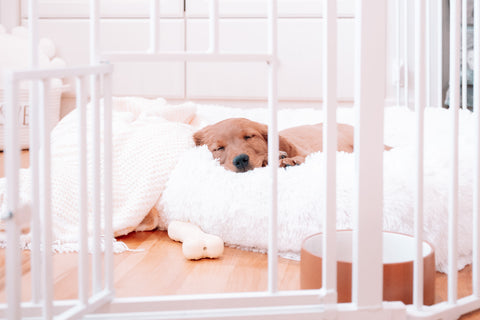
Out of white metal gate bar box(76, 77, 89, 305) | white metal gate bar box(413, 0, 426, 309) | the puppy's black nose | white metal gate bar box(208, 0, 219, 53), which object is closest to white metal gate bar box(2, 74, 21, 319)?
white metal gate bar box(76, 77, 89, 305)

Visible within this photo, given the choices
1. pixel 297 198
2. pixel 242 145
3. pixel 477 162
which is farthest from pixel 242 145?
pixel 477 162

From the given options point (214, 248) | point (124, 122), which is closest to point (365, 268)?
point (214, 248)

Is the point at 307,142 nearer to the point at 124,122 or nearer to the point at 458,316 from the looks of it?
the point at 124,122

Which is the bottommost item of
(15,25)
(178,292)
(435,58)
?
(178,292)

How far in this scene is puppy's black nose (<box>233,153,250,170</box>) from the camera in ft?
4.68

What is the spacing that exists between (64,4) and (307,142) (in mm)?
1581

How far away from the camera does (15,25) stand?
288 centimetres

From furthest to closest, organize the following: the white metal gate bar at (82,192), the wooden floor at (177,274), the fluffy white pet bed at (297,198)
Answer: the fluffy white pet bed at (297,198) → the wooden floor at (177,274) → the white metal gate bar at (82,192)

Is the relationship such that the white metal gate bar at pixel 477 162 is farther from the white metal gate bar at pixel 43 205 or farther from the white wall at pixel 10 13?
the white wall at pixel 10 13

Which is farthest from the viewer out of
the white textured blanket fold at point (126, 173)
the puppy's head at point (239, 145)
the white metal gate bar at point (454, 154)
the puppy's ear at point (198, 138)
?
the puppy's ear at point (198, 138)

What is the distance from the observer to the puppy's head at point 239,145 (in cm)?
144

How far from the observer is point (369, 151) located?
0.82 meters

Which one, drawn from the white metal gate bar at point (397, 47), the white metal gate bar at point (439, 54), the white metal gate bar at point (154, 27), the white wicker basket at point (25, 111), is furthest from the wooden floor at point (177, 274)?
the white metal gate bar at point (397, 47)

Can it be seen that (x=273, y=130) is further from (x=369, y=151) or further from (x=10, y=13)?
(x=10, y=13)
